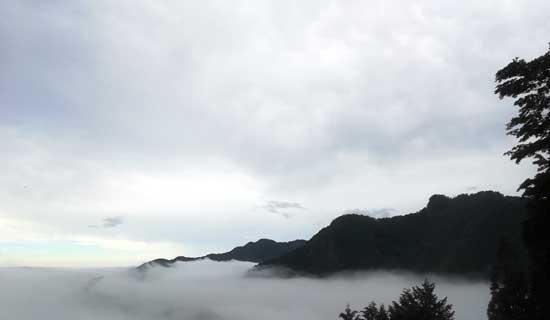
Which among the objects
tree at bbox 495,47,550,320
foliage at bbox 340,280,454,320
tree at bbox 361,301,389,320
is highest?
tree at bbox 495,47,550,320

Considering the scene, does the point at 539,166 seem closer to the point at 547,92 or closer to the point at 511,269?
the point at 547,92

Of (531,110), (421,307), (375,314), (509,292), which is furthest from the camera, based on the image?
(375,314)

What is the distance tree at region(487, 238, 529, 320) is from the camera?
153 ft

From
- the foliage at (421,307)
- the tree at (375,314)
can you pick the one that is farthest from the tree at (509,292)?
the tree at (375,314)

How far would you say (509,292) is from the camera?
48281 mm

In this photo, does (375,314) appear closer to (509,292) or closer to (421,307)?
(421,307)

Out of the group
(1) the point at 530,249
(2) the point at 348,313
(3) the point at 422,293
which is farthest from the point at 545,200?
(2) the point at 348,313

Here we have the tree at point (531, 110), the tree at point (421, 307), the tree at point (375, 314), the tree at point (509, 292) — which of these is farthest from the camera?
the tree at point (375, 314)

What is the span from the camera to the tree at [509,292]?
153 ft

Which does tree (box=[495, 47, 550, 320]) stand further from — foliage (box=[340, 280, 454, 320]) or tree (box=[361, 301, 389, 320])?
tree (box=[361, 301, 389, 320])

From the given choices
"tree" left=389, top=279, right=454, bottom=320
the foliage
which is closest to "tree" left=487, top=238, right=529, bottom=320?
the foliage

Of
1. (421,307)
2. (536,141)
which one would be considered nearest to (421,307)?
(421,307)

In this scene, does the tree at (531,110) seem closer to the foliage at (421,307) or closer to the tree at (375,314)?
the foliage at (421,307)

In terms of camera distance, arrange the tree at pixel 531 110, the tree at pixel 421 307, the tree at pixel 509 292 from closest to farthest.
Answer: the tree at pixel 531 110 → the tree at pixel 421 307 → the tree at pixel 509 292
